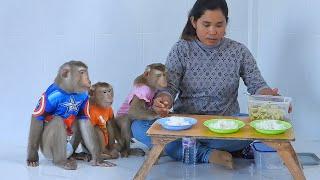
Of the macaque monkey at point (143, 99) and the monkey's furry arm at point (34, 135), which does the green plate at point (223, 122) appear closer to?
the macaque monkey at point (143, 99)

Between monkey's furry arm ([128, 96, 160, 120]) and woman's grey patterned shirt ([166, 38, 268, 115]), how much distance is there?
15cm

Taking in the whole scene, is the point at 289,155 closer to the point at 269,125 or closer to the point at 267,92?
the point at 269,125

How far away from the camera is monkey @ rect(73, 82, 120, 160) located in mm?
2418

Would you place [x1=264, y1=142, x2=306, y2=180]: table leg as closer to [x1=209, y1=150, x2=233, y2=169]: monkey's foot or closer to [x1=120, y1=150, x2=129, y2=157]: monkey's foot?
[x1=209, y1=150, x2=233, y2=169]: monkey's foot

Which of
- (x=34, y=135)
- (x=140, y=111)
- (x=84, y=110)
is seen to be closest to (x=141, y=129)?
(x=140, y=111)

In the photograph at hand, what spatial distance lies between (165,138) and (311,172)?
31.9 inches

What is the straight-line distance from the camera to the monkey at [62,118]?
7.49ft

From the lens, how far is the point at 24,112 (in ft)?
9.71

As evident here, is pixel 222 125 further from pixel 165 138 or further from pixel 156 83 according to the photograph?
pixel 156 83

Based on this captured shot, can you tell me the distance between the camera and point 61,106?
2.30m

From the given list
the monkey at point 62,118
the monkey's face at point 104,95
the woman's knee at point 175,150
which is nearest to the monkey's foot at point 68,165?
the monkey at point 62,118

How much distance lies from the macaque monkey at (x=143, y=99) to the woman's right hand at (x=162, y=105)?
118 millimetres

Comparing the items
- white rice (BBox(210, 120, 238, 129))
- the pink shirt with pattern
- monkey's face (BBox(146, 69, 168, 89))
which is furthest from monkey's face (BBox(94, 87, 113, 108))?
white rice (BBox(210, 120, 238, 129))

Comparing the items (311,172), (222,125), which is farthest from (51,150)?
(311,172)
